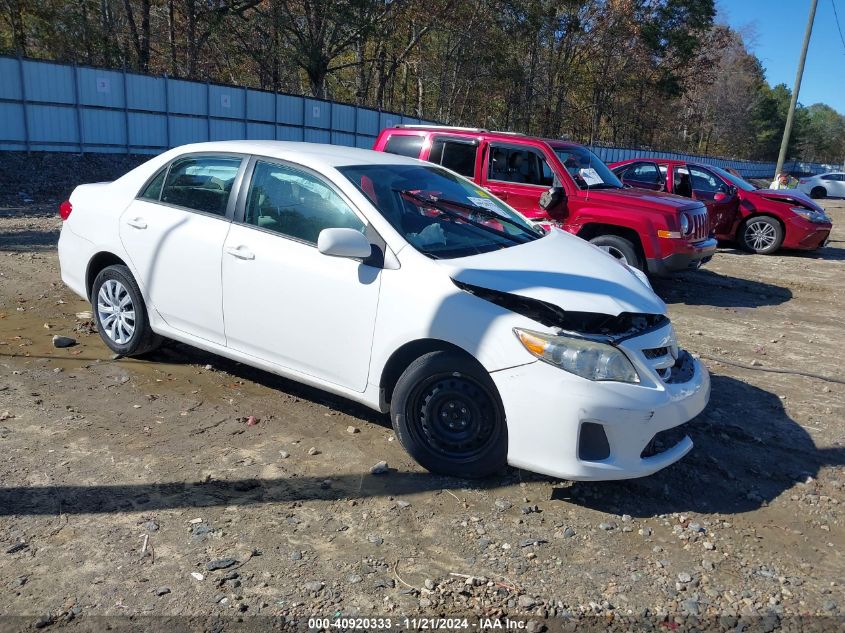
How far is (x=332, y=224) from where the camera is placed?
4215 mm

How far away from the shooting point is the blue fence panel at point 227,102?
70.8ft

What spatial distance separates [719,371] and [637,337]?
270 cm

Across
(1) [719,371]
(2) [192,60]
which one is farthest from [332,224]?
(2) [192,60]

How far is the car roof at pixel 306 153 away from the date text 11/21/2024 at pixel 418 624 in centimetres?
274

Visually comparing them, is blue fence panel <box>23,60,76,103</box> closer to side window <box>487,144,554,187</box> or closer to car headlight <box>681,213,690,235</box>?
side window <box>487,144,554,187</box>

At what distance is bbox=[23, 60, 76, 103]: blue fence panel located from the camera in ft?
57.4

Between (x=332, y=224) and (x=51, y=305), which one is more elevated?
(x=332, y=224)

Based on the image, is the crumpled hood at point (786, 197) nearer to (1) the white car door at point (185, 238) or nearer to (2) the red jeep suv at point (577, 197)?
(2) the red jeep suv at point (577, 197)

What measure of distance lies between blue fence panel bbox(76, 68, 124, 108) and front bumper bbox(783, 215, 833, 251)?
1717cm

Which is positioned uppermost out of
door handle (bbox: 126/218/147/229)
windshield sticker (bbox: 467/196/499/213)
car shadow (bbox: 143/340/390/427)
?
windshield sticker (bbox: 467/196/499/213)

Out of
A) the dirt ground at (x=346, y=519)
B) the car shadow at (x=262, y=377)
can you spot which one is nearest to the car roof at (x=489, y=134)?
the dirt ground at (x=346, y=519)

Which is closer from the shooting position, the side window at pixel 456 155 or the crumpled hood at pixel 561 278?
the crumpled hood at pixel 561 278

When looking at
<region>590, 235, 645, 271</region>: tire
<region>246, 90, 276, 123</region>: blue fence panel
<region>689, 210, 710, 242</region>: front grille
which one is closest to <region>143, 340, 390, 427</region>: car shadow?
<region>590, 235, 645, 271</region>: tire

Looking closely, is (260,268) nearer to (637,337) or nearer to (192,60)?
(637,337)
